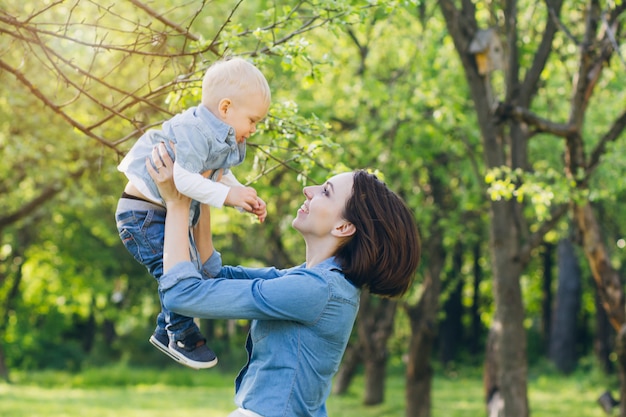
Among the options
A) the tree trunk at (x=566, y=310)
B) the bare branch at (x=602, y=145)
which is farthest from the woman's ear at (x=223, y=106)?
the tree trunk at (x=566, y=310)

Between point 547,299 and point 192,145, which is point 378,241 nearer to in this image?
point 192,145

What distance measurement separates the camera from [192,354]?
2.96 meters

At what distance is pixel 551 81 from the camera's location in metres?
13.7

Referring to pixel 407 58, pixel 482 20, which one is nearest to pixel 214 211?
pixel 407 58

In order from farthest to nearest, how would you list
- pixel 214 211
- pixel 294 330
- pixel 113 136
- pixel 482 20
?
pixel 214 211
pixel 113 136
pixel 482 20
pixel 294 330

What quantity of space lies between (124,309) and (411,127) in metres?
19.9

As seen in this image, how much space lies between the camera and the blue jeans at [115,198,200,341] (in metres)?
2.90

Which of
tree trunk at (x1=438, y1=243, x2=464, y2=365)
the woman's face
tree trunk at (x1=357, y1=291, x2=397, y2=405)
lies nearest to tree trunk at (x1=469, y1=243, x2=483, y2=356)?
tree trunk at (x1=438, y1=243, x2=464, y2=365)

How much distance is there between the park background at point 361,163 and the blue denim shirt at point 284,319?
1.47m

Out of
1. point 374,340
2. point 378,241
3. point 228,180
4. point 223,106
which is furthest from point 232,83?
point 374,340

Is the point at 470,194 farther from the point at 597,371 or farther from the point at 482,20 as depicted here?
the point at 597,371

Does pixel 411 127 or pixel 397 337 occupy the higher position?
pixel 411 127

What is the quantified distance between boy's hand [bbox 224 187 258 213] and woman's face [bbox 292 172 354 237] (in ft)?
0.52

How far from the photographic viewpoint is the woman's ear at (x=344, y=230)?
2908 mm
